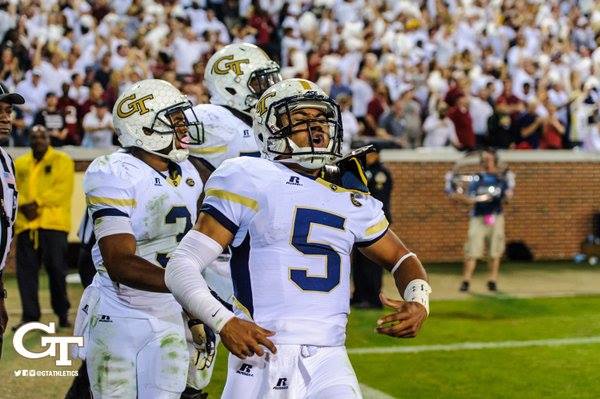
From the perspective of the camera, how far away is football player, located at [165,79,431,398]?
4.28 m

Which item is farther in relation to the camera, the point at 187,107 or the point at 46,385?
the point at 46,385

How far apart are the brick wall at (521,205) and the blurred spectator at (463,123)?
1.88ft

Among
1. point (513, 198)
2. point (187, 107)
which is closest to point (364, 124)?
point (513, 198)

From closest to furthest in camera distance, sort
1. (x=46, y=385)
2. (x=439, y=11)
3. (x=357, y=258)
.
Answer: (x=46, y=385) → (x=357, y=258) → (x=439, y=11)

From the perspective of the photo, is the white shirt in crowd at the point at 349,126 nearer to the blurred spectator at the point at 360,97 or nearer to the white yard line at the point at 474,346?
the blurred spectator at the point at 360,97

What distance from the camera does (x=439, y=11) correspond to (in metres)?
22.4

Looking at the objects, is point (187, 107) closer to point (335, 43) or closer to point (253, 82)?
point (253, 82)

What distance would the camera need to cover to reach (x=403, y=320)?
4.34 m

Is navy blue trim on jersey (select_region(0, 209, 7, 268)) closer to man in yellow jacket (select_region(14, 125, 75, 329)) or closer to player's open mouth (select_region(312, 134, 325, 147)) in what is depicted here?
player's open mouth (select_region(312, 134, 325, 147))

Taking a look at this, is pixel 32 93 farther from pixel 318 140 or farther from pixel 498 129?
pixel 318 140

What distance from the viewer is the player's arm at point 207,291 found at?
4.11 meters

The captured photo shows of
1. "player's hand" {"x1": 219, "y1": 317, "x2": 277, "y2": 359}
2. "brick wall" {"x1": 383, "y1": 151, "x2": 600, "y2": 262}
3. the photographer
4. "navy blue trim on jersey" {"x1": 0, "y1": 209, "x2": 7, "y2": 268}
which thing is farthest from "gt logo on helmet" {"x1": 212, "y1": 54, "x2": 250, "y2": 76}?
"brick wall" {"x1": 383, "y1": 151, "x2": 600, "y2": 262}

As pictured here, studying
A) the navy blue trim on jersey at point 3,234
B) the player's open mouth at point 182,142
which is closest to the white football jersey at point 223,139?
the player's open mouth at point 182,142

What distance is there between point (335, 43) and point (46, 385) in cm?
1274
